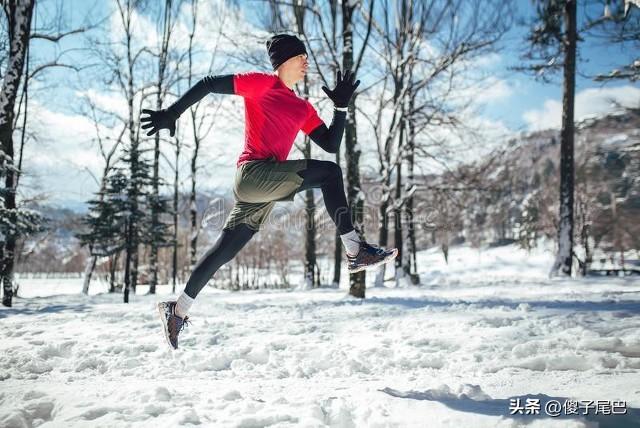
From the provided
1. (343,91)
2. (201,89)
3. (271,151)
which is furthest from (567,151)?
(201,89)

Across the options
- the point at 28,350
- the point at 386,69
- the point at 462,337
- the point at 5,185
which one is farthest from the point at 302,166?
the point at 386,69

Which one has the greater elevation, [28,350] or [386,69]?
[386,69]

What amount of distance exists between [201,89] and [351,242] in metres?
1.42

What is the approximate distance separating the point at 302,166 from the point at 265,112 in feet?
1.35

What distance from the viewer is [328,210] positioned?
2383 mm

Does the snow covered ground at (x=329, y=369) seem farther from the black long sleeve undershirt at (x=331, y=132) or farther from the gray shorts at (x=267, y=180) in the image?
the black long sleeve undershirt at (x=331, y=132)

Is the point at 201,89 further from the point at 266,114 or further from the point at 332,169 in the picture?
the point at 332,169

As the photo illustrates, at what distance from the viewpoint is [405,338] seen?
3.58 metres

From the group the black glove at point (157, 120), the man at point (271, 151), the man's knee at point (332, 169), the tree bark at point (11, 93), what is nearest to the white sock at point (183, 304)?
the man at point (271, 151)

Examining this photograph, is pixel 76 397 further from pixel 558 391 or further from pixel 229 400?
pixel 558 391

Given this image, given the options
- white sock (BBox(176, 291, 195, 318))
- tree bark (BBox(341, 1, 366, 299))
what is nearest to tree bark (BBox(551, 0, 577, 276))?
tree bark (BBox(341, 1, 366, 299))

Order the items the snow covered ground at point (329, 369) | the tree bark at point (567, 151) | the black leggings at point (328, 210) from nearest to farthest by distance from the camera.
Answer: the snow covered ground at point (329, 369) → the black leggings at point (328, 210) → the tree bark at point (567, 151)

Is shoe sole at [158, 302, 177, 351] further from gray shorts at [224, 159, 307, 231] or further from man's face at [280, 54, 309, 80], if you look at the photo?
man's face at [280, 54, 309, 80]

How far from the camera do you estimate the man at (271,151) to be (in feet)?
7.27
